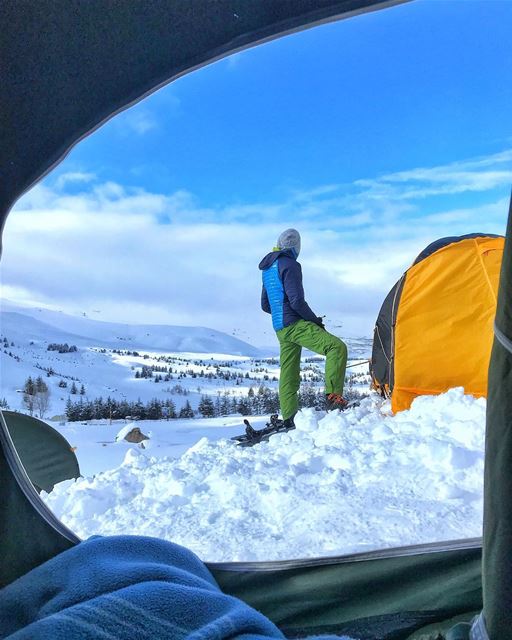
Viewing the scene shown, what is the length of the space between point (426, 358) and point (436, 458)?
1.40 metres

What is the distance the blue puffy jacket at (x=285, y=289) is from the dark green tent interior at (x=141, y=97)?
2.39 metres

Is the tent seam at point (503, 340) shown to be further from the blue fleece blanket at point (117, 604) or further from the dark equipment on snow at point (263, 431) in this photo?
the dark equipment on snow at point (263, 431)

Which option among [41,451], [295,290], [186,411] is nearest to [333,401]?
[295,290]

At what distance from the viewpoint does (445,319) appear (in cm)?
303

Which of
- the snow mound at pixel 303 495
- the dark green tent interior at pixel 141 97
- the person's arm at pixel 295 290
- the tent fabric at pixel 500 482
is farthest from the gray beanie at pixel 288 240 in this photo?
the tent fabric at pixel 500 482

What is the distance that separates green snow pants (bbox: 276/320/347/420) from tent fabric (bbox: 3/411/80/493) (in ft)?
5.85

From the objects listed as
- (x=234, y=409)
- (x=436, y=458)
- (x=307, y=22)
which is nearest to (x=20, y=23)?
(x=307, y=22)

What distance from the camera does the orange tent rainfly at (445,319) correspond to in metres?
2.95

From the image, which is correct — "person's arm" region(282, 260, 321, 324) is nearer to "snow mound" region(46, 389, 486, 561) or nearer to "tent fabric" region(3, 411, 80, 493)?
"snow mound" region(46, 389, 486, 561)

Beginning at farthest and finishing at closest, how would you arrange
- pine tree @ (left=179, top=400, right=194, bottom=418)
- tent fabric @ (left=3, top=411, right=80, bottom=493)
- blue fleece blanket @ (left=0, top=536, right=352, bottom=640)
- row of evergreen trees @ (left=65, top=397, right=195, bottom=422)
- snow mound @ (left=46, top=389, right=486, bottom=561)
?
1. pine tree @ (left=179, top=400, right=194, bottom=418)
2. row of evergreen trees @ (left=65, top=397, right=195, bottom=422)
3. tent fabric @ (left=3, top=411, right=80, bottom=493)
4. snow mound @ (left=46, top=389, right=486, bottom=561)
5. blue fleece blanket @ (left=0, top=536, right=352, bottom=640)

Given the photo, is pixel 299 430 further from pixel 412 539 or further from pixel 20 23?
pixel 20 23

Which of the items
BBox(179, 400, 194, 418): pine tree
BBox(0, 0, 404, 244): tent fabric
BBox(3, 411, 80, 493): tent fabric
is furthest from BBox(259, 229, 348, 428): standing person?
BBox(0, 0, 404, 244): tent fabric

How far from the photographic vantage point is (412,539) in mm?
1204

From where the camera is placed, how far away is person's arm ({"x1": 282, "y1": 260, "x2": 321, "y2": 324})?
342 cm
